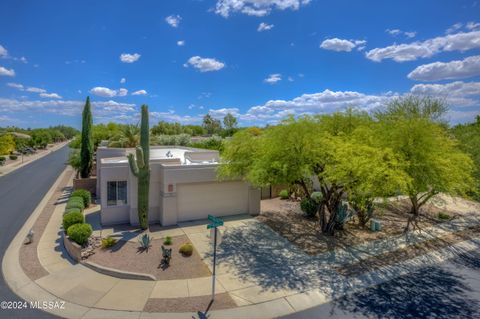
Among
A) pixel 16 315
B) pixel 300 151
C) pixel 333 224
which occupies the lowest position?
pixel 16 315

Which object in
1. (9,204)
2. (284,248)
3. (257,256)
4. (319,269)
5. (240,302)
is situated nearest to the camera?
(240,302)

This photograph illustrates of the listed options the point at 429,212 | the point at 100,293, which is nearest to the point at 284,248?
the point at 100,293

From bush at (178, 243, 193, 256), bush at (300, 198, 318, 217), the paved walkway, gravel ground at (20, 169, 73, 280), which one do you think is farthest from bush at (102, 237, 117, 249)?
bush at (300, 198, 318, 217)

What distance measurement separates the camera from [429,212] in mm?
20547

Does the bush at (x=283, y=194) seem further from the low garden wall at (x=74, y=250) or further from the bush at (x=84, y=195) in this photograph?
the low garden wall at (x=74, y=250)

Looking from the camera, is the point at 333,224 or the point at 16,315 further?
the point at 333,224

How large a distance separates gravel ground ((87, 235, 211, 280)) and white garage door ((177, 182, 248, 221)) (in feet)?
12.0

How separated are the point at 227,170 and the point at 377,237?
8.94m

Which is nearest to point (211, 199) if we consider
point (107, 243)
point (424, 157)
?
point (107, 243)

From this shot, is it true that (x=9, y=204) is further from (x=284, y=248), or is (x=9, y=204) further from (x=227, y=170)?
(x=284, y=248)

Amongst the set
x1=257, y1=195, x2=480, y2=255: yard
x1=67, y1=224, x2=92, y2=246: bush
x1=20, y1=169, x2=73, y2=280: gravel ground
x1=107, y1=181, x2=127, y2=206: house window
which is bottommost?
x1=20, y1=169, x2=73, y2=280: gravel ground

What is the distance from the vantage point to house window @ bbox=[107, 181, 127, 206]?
15.9 metres

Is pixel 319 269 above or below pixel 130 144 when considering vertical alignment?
below

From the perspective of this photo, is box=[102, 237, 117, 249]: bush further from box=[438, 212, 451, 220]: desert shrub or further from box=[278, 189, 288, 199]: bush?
box=[438, 212, 451, 220]: desert shrub
